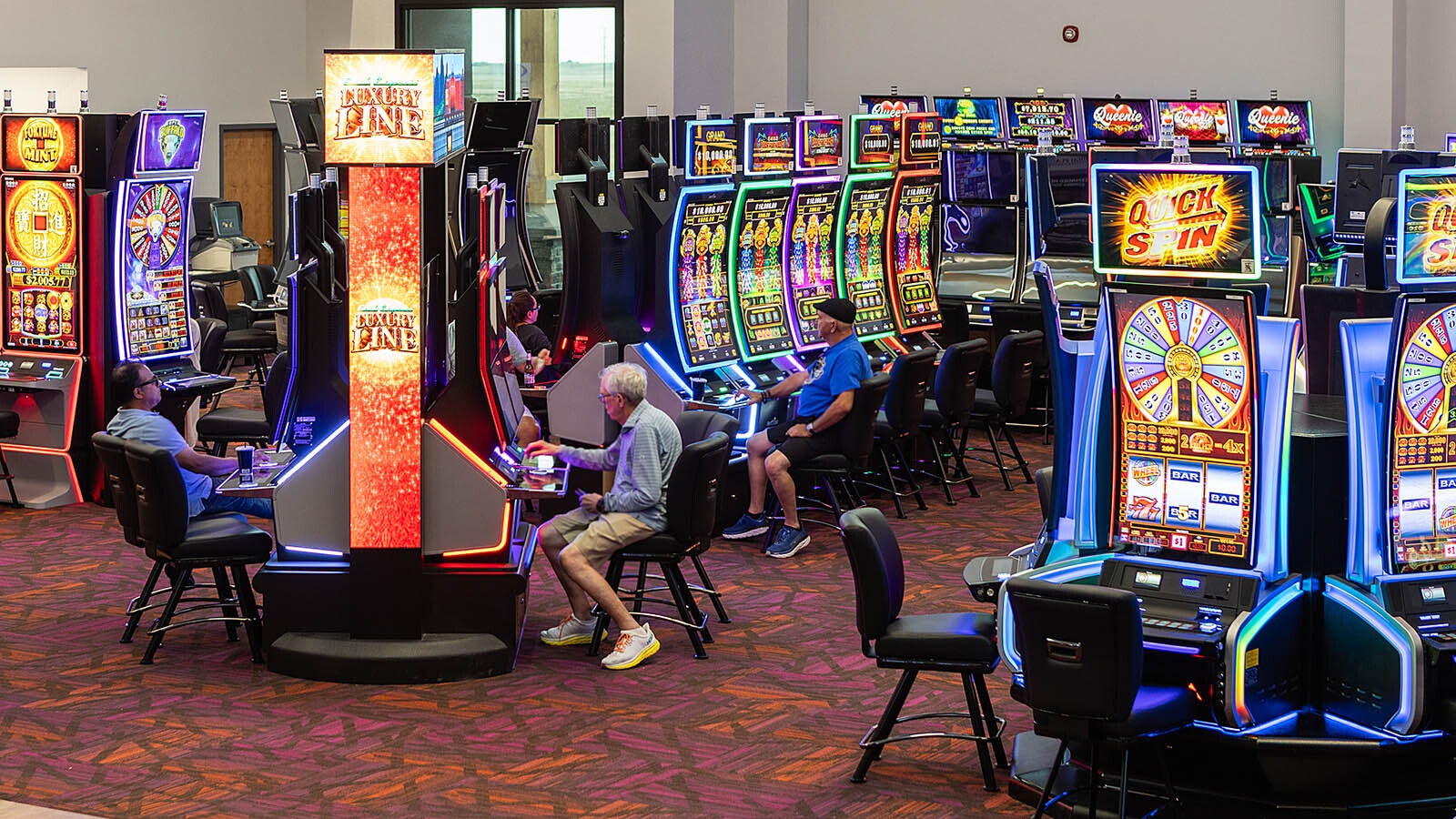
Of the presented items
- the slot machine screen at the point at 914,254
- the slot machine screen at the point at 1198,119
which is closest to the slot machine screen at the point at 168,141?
the slot machine screen at the point at 914,254

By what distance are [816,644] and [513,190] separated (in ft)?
13.6

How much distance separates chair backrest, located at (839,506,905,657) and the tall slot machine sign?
17.3ft

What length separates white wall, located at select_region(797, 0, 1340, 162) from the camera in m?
14.4

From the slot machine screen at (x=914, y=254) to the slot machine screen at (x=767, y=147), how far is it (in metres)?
1.24

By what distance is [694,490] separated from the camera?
6176 millimetres

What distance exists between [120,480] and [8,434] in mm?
2681

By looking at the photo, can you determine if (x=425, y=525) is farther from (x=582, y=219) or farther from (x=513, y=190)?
(x=513, y=190)

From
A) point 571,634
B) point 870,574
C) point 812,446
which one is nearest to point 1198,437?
point 870,574

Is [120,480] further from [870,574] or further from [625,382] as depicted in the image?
[870,574]

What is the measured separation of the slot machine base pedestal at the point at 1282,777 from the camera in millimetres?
4613

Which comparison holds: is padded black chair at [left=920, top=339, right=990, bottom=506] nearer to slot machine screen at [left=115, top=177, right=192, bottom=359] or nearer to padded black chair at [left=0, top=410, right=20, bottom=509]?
slot machine screen at [left=115, top=177, right=192, bottom=359]

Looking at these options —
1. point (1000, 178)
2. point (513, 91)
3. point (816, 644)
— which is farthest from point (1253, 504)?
point (513, 91)

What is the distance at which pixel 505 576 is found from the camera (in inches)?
240

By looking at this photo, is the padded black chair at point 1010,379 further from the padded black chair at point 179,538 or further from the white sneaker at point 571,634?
the padded black chair at point 179,538
